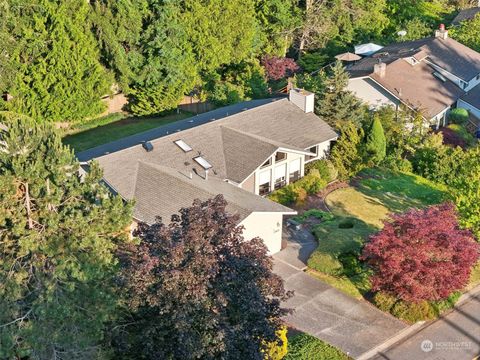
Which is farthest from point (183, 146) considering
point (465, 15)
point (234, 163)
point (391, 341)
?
point (465, 15)

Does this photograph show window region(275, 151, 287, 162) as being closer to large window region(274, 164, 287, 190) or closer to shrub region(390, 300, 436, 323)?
large window region(274, 164, 287, 190)

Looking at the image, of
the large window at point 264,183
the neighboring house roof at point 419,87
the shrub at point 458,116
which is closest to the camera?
the large window at point 264,183

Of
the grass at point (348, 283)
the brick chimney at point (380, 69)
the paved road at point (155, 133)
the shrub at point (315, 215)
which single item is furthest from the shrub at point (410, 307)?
the brick chimney at point (380, 69)

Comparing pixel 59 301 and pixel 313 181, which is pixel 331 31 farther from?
pixel 59 301

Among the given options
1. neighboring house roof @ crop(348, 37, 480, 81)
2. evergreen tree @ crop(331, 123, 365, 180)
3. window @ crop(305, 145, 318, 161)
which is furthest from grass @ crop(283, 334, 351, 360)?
neighboring house roof @ crop(348, 37, 480, 81)

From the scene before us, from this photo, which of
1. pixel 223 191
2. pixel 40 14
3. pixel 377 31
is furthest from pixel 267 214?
pixel 377 31

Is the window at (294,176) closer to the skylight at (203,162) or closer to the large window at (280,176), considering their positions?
the large window at (280,176)
